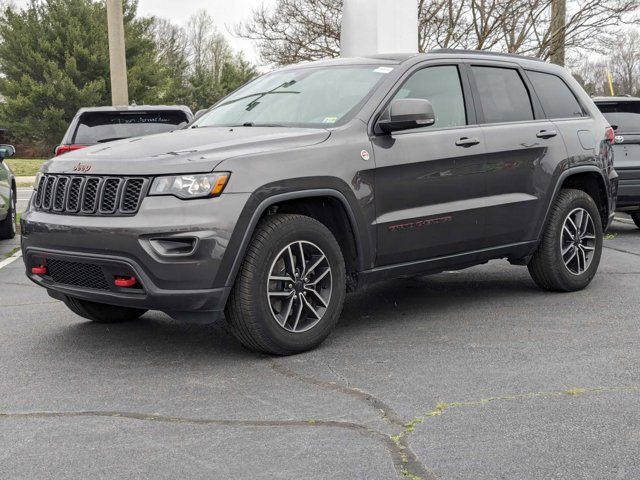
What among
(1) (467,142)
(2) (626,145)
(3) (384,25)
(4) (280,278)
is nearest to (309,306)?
(4) (280,278)

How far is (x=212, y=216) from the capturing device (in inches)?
191

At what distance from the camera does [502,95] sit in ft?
22.3

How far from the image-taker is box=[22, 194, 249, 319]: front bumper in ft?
15.9

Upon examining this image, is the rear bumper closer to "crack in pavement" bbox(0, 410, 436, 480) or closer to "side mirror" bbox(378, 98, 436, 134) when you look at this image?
"side mirror" bbox(378, 98, 436, 134)

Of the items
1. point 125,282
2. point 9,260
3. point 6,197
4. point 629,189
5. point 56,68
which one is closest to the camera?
point 125,282

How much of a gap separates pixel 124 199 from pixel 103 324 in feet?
5.21

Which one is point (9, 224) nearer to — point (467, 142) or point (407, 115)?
point (467, 142)

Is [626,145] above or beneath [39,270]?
above

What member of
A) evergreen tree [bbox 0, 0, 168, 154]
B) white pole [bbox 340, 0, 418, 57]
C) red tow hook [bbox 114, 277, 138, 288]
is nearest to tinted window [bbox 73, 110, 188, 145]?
white pole [bbox 340, 0, 418, 57]

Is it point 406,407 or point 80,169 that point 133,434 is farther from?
point 80,169

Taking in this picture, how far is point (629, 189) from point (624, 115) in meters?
1.13

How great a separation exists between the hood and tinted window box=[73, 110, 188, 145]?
5600 millimetres

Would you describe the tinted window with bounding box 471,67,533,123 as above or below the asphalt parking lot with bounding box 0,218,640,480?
above

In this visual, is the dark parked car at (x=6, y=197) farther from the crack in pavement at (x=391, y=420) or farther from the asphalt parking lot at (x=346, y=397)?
the crack in pavement at (x=391, y=420)
